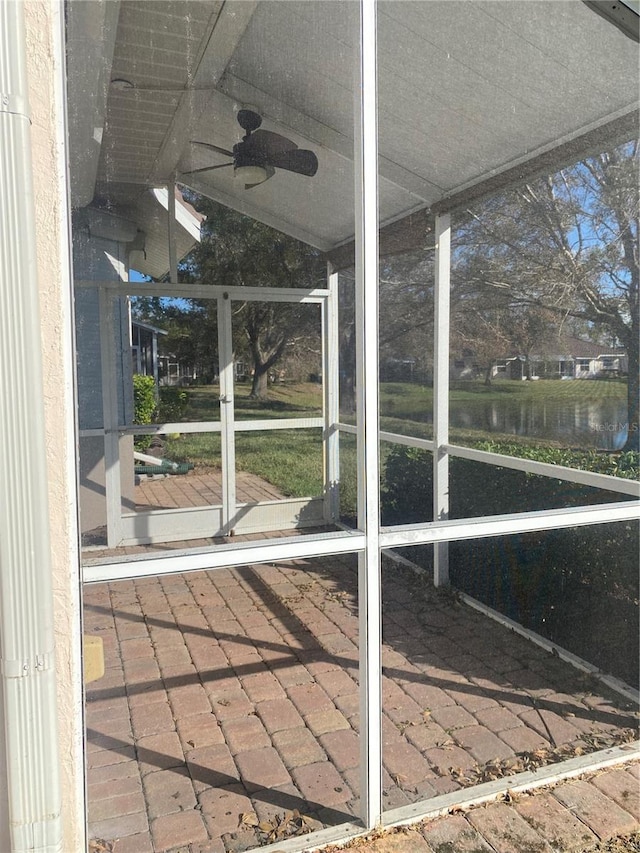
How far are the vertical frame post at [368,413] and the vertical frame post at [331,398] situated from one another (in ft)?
1.68

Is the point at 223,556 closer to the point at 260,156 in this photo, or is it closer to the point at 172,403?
the point at 260,156

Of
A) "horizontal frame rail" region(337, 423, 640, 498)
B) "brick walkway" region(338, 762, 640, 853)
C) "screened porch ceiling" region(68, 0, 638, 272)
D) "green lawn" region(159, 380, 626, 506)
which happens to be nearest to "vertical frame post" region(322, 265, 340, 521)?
"green lawn" region(159, 380, 626, 506)

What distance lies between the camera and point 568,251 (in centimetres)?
234

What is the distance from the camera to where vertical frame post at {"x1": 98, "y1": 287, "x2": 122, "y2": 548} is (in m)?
1.52

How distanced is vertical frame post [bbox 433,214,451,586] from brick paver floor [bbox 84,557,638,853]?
15 cm

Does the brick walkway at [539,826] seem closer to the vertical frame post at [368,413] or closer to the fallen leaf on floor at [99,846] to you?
the vertical frame post at [368,413]

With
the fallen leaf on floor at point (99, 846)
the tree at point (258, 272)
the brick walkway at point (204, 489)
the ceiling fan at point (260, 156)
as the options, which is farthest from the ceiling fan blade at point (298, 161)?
the fallen leaf on floor at point (99, 846)

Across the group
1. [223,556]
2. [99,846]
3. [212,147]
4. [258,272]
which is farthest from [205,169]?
[99,846]

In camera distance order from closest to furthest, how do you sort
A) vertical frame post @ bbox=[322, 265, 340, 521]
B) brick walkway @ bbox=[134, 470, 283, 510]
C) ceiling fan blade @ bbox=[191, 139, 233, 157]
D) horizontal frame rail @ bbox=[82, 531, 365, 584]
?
horizontal frame rail @ bbox=[82, 531, 365, 584] → ceiling fan blade @ bbox=[191, 139, 233, 157] → vertical frame post @ bbox=[322, 265, 340, 521] → brick walkway @ bbox=[134, 470, 283, 510]

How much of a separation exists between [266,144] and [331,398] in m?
1.28

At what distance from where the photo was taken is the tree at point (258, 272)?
2.81 meters

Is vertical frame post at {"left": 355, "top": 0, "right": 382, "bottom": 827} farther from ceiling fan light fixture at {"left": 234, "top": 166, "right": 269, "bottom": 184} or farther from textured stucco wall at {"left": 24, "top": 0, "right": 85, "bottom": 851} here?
ceiling fan light fixture at {"left": 234, "top": 166, "right": 269, "bottom": 184}

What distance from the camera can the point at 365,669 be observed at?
5.20 ft

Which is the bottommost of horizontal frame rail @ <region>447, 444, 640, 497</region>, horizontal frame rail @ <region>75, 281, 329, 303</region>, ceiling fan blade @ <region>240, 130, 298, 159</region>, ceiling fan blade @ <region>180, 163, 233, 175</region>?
horizontal frame rail @ <region>447, 444, 640, 497</region>
